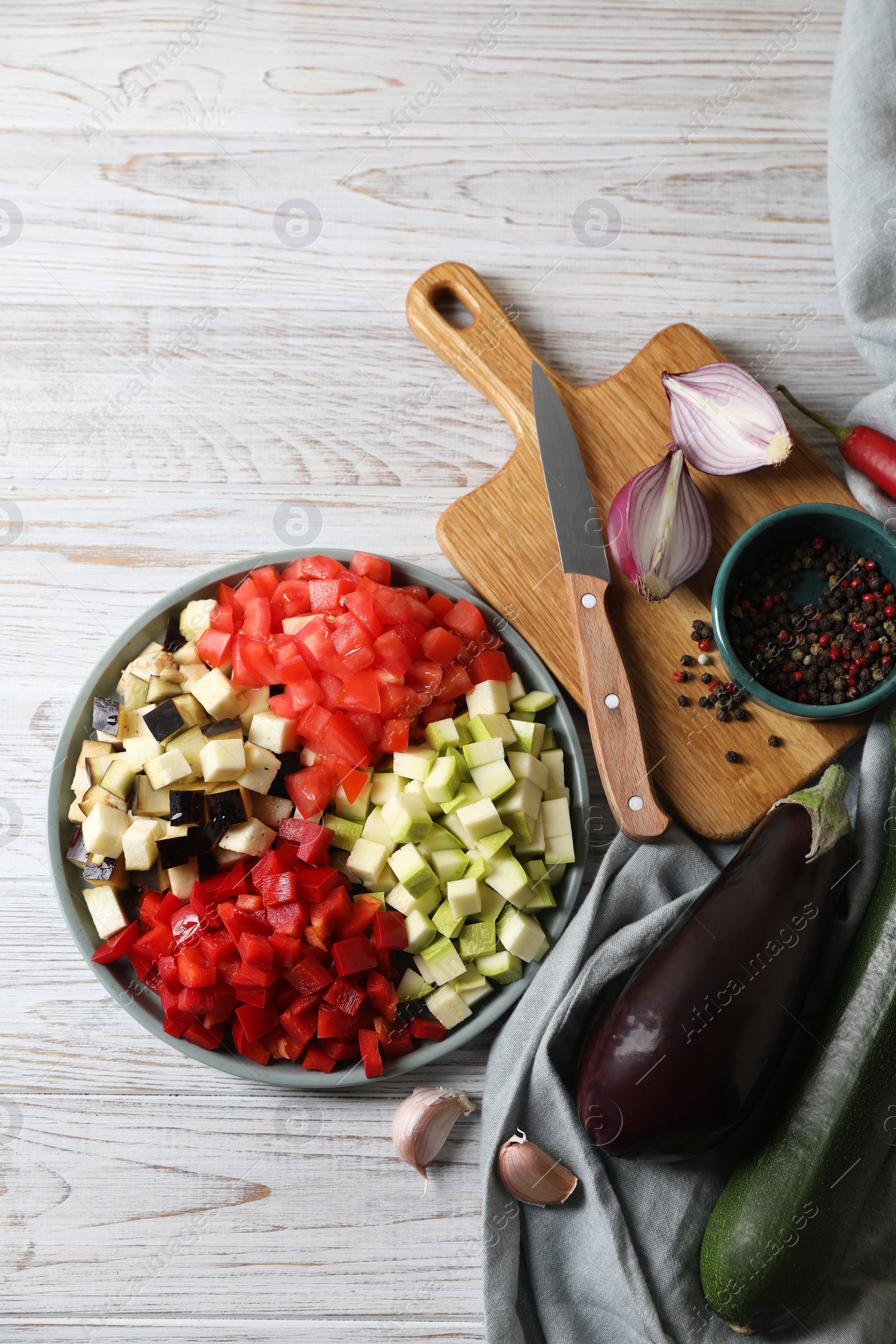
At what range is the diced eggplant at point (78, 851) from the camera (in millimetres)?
1764

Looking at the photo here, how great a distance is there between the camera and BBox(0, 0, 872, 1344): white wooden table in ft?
6.81

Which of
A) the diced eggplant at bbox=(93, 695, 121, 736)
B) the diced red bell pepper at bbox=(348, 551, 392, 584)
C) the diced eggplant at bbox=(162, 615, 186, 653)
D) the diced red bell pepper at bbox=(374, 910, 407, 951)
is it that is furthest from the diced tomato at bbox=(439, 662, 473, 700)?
the diced eggplant at bbox=(93, 695, 121, 736)

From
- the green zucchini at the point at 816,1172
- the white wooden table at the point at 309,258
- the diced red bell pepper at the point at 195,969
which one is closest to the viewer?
the green zucchini at the point at 816,1172

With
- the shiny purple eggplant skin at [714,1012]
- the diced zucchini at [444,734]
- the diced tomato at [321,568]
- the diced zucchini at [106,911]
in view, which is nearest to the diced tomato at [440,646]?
the diced zucchini at [444,734]

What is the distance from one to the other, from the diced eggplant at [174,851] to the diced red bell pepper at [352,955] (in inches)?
13.5

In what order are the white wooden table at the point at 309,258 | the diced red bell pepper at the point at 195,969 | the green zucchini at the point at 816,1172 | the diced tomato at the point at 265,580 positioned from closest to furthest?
the green zucchini at the point at 816,1172 < the diced red bell pepper at the point at 195,969 < the diced tomato at the point at 265,580 < the white wooden table at the point at 309,258

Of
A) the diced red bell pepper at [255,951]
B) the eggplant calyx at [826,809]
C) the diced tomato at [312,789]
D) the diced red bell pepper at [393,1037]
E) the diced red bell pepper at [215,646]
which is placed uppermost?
the eggplant calyx at [826,809]

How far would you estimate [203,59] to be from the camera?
7.18ft

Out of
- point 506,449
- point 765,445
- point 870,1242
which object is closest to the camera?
point 870,1242

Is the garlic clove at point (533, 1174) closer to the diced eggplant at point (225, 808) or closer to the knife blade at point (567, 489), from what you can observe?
the diced eggplant at point (225, 808)

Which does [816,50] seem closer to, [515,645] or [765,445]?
[765,445]

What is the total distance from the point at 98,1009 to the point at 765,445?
74.1 inches

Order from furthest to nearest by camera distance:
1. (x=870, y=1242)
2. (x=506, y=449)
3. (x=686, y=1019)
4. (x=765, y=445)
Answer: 1. (x=506, y=449)
2. (x=765, y=445)
3. (x=870, y=1242)
4. (x=686, y=1019)

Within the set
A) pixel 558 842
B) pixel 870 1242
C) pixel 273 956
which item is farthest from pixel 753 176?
pixel 870 1242
